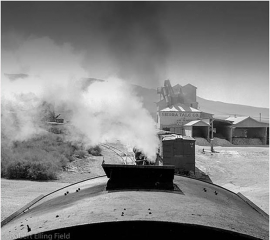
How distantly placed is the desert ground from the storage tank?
2432 millimetres

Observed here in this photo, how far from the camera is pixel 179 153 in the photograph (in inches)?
752

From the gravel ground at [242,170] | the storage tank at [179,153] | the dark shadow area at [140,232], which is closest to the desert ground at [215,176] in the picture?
the gravel ground at [242,170]

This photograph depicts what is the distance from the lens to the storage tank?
745 inches

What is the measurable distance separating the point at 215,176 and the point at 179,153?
3993 millimetres

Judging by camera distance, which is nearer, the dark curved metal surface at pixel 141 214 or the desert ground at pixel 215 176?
the dark curved metal surface at pixel 141 214

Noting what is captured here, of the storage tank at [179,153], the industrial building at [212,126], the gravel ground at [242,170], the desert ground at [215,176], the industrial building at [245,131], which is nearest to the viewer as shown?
the desert ground at [215,176]

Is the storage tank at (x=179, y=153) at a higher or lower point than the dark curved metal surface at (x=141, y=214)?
lower

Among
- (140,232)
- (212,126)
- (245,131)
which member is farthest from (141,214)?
(245,131)

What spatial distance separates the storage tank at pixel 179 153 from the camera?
18.9 m

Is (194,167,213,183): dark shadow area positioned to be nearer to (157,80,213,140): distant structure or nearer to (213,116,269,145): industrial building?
(157,80,213,140): distant structure

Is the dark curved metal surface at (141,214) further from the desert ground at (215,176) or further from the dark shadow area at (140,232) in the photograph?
the desert ground at (215,176)

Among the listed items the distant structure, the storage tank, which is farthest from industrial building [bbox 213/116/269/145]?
the storage tank

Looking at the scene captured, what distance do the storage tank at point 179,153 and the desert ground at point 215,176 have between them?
7.98 feet

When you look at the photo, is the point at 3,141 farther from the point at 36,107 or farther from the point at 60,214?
the point at 60,214
